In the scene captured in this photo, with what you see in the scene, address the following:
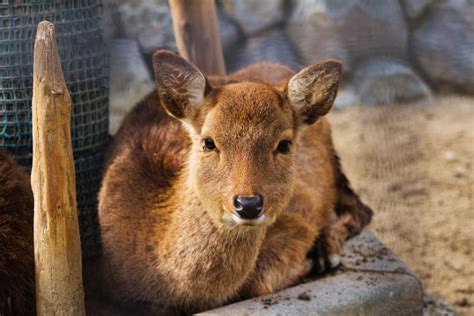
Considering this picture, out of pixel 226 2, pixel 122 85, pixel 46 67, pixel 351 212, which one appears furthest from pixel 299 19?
pixel 46 67

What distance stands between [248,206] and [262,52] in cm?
399

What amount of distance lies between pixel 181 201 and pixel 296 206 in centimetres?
99

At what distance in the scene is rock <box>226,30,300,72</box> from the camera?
7.63m

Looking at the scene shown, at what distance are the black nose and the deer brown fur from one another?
1.21m

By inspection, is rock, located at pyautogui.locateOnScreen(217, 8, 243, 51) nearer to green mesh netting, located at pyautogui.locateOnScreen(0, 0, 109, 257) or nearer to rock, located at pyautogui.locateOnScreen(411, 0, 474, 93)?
rock, located at pyautogui.locateOnScreen(411, 0, 474, 93)

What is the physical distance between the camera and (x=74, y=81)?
4.99m

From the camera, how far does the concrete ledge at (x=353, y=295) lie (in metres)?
4.52

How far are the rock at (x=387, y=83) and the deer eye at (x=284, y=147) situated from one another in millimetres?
4192

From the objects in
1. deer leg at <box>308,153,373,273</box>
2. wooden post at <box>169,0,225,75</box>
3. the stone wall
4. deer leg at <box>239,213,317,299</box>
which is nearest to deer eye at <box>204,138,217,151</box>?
deer leg at <box>239,213,317,299</box>

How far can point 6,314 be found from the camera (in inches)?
167

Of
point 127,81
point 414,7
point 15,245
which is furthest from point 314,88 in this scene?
point 414,7

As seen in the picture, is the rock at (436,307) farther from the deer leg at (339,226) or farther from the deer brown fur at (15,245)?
the deer brown fur at (15,245)

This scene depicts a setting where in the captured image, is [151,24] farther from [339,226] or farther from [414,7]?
[339,226]

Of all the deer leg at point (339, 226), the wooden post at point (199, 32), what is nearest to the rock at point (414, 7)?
the wooden post at point (199, 32)
